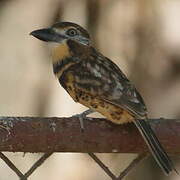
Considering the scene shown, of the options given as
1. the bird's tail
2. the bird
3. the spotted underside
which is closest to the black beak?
the bird

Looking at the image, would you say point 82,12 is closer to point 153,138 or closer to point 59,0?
point 59,0

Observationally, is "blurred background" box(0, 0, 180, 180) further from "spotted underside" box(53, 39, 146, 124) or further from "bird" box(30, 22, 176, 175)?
"spotted underside" box(53, 39, 146, 124)

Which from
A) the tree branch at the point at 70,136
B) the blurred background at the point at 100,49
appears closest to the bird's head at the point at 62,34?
the tree branch at the point at 70,136

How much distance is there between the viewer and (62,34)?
11.9 feet

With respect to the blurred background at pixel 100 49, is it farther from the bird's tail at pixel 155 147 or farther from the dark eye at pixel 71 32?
the bird's tail at pixel 155 147

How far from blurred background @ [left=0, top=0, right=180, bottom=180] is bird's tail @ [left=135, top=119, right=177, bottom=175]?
2.95 metres

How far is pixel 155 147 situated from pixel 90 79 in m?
0.86

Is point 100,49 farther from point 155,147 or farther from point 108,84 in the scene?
point 155,147

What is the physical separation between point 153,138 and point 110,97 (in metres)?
0.74

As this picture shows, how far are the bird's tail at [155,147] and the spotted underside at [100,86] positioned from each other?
0.32m

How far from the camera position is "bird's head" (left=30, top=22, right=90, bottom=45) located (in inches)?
139

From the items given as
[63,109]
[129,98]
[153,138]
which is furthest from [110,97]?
[63,109]

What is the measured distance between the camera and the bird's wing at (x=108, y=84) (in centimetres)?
308

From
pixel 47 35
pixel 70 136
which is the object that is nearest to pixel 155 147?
pixel 70 136
